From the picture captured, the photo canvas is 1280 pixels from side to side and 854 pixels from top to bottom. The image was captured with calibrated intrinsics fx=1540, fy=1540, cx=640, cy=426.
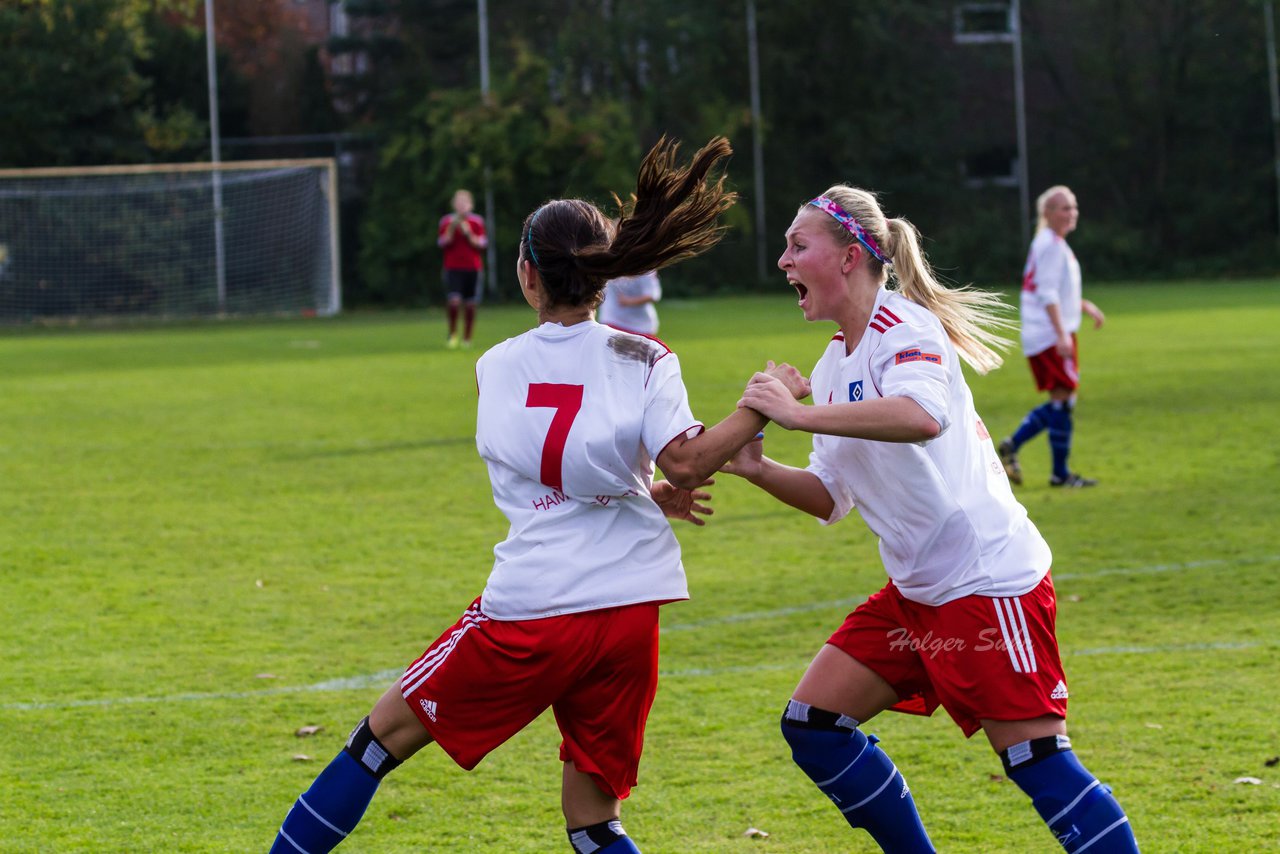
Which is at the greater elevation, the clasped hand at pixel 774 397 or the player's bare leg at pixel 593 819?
the clasped hand at pixel 774 397

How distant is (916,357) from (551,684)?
1107mm

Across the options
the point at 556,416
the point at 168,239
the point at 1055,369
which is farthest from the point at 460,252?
the point at 556,416

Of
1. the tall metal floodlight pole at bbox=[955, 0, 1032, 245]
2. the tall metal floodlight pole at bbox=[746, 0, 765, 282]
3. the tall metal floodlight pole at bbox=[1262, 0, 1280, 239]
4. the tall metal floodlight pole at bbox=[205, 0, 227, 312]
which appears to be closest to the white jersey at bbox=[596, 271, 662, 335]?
the tall metal floodlight pole at bbox=[205, 0, 227, 312]

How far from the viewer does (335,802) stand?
3.45 meters

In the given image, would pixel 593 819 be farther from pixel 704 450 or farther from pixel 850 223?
pixel 850 223

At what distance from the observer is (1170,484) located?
10070 mm

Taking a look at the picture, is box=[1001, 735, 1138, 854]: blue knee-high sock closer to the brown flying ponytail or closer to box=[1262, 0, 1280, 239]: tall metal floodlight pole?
the brown flying ponytail

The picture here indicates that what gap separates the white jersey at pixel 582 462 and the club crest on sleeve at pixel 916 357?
1.64 feet

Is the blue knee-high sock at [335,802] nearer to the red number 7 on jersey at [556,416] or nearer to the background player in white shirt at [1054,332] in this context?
the red number 7 on jersey at [556,416]

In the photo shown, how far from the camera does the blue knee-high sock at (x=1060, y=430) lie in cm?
1012

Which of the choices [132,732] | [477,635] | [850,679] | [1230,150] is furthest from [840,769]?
[1230,150]

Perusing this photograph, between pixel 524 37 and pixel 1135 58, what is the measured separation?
14435 millimetres

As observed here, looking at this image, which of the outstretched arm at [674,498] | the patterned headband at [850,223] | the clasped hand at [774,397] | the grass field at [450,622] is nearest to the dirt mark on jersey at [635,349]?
the clasped hand at [774,397]

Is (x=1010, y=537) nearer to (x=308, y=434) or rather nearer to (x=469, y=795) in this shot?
(x=469, y=795)
